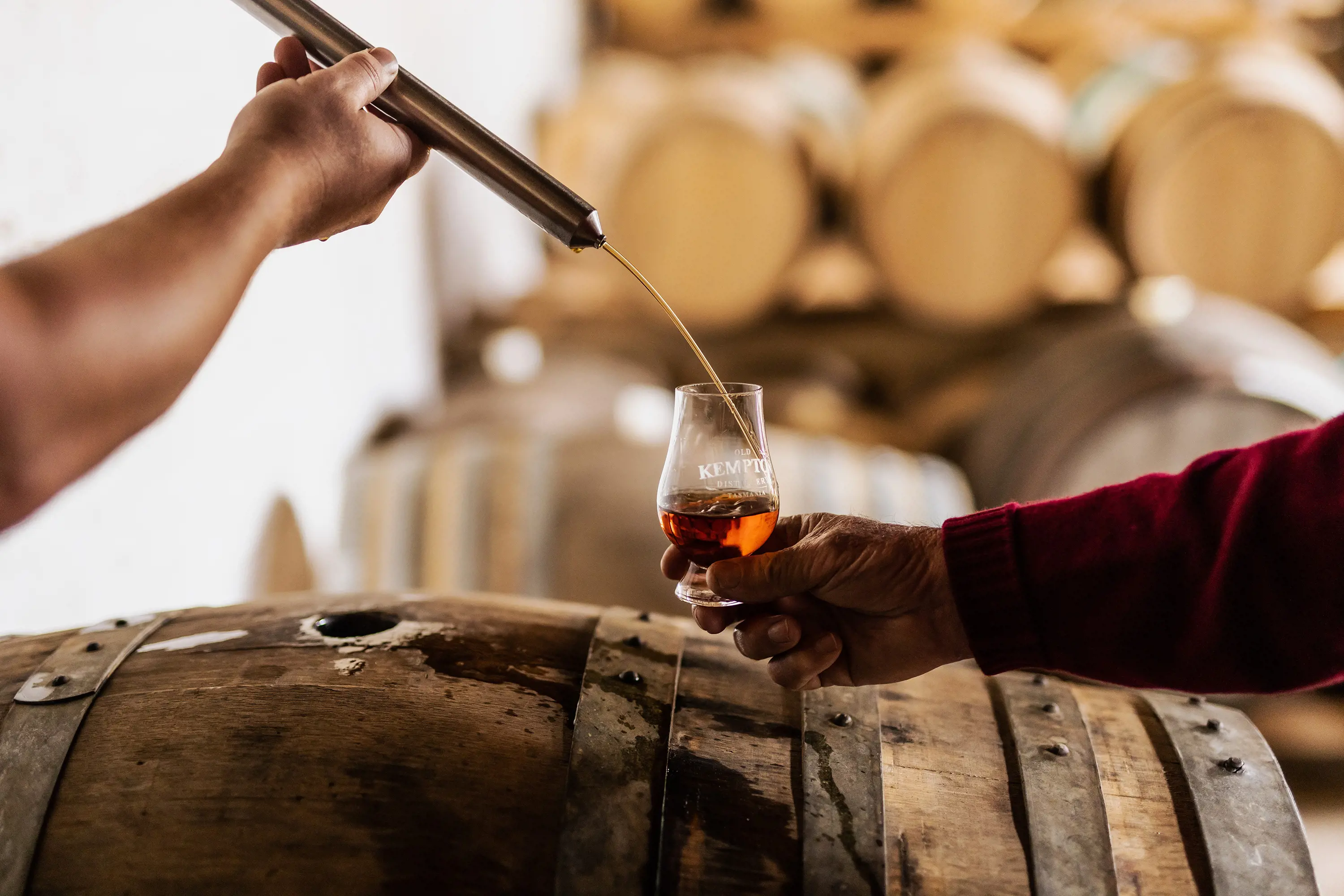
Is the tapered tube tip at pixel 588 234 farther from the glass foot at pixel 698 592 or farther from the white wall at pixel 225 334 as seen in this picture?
the white wall at pixel 225 334

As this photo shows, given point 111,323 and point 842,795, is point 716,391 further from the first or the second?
point 111,323

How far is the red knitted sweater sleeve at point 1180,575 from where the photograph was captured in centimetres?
99

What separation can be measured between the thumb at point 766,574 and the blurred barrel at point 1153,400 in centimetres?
114

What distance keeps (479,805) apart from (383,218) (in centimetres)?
184

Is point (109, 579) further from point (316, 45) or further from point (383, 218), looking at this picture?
point (383, 218)

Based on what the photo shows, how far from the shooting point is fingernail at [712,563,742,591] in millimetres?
1070

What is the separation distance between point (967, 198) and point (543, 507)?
63.8 inches

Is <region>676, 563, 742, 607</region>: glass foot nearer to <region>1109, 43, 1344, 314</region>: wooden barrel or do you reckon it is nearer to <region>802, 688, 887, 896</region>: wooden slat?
<region>802, 688, 887, 896</region>: wooden slat

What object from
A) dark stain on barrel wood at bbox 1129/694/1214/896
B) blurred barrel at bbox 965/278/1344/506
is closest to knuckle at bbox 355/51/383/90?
dark stain on barrel wood at bbox 1129/694/1214/896

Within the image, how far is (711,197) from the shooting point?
294cm

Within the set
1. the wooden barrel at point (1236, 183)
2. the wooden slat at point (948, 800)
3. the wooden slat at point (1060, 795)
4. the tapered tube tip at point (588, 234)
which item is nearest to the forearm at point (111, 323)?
the tapered tube tip at point (588, 234)

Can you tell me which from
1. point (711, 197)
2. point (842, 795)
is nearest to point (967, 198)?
point (711, 197)

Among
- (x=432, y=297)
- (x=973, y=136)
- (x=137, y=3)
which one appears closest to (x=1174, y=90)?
(x=973, y=136)

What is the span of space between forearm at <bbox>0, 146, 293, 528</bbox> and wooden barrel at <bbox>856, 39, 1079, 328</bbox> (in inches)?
94.6
